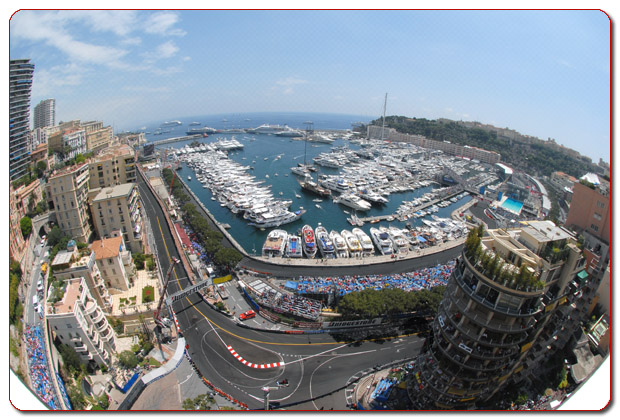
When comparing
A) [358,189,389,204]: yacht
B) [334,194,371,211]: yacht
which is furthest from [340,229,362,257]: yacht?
[358,189,389,204]: yacht

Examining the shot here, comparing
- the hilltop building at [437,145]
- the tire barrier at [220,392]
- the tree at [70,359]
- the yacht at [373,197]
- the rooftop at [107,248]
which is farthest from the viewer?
the hilltop building at [437,145]

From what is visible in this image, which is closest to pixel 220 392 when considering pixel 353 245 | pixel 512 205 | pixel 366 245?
pixel 353 245

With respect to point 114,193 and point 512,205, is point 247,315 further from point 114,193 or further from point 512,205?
point 512,205

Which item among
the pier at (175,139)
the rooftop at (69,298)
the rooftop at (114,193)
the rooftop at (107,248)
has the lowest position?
the pier at (175,139)

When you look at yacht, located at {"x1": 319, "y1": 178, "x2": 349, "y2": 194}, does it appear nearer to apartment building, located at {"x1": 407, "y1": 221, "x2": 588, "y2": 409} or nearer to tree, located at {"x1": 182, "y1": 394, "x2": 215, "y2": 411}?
apartment building, located at {"x1": 407, "y1": 221, "x2": 588, "y2": 409}

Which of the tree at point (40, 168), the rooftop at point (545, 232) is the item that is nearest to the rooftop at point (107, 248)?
the tree at point (40, 168)

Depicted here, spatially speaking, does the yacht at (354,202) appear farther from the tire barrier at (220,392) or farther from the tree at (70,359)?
the tree at (70,359)
